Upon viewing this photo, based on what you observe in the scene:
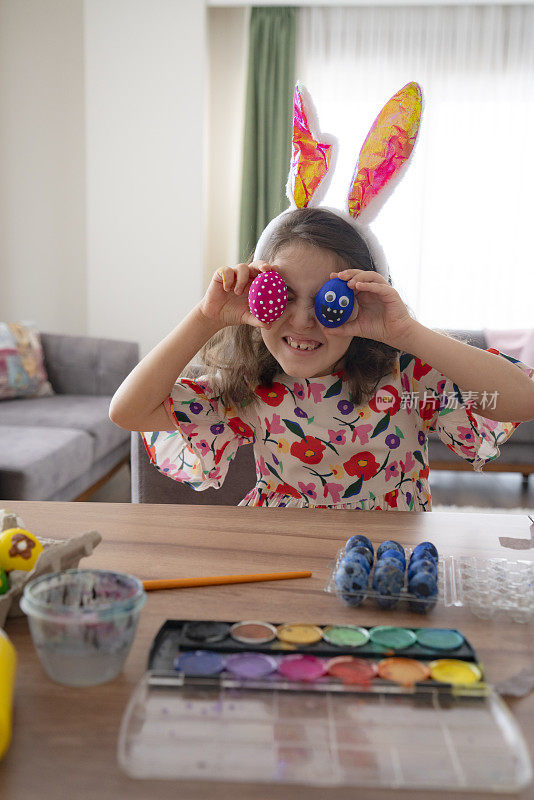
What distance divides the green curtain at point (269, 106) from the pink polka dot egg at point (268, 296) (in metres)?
3.84

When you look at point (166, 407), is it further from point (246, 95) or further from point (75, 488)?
point (246, 95)

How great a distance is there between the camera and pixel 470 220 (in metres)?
4.94

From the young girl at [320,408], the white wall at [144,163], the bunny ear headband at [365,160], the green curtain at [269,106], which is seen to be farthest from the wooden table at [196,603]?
the green curtain at [269,106]

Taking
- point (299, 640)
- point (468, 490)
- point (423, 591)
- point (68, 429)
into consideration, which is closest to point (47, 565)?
point (299, 640)

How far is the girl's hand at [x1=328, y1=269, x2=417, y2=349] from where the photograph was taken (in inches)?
42.6

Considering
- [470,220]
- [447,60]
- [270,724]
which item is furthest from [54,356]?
[270,724]

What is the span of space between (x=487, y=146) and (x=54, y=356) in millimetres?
3130

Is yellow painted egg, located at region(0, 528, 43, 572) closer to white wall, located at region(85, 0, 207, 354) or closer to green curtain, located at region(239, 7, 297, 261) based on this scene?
white wall, located at region(85, 0, 207, 354)

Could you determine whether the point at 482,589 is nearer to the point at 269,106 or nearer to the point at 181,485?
the point at 181,485

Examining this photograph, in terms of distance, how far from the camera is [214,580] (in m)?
0.78

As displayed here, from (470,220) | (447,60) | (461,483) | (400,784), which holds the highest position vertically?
(447,60)

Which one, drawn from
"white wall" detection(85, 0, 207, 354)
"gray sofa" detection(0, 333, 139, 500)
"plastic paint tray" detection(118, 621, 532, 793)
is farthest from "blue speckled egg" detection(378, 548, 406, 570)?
"white wall" detection(85, 0, 207, 354)

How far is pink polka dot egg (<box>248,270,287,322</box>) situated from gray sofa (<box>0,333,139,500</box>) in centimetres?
178

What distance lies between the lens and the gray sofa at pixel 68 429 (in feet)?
8.66
